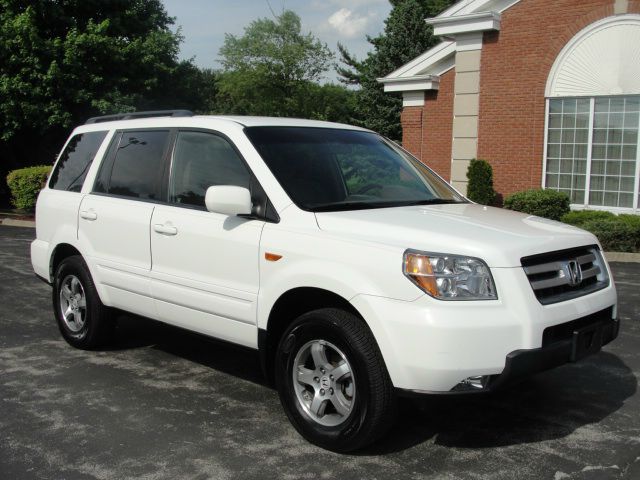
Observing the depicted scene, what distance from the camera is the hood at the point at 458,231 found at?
377 cm

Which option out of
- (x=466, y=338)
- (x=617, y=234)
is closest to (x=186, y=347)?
(x=466, y=338)

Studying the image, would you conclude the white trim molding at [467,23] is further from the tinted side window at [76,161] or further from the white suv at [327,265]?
the tinted side window at [76,161]

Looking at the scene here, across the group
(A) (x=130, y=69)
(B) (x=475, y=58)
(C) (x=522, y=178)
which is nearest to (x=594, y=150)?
(C) (x=522, y=178)

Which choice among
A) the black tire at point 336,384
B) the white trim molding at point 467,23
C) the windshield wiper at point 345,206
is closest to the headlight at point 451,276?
the black tire at point 336,384

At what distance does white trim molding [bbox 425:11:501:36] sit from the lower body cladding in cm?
1296

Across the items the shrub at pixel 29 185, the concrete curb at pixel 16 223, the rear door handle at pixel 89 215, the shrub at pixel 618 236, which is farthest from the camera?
the shrub at pixel 29 185

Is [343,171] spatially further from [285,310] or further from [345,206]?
[285,310]

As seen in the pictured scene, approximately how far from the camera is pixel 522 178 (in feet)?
51.7

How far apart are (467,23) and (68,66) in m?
15.0

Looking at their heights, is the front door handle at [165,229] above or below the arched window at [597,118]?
below

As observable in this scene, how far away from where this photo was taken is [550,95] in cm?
1523

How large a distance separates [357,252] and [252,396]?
1.68 metres

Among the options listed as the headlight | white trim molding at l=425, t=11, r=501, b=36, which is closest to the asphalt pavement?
the headlight

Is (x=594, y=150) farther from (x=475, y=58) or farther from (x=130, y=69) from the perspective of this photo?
(x=130, y=69)
